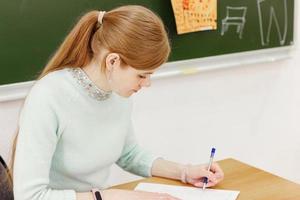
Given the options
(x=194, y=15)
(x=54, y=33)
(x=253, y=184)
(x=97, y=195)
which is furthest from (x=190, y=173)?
(x=194, y=15)

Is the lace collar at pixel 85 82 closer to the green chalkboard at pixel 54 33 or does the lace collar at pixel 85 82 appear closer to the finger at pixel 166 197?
the finger at pixel 166 197

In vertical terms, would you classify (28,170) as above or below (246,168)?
above

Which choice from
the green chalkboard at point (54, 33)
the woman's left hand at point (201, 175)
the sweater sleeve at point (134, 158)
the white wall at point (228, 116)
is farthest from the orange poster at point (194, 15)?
the woman's left hand at point (201, 175)

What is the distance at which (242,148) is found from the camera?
2.89 meters

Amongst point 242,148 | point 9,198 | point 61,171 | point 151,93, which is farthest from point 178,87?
point 9,198

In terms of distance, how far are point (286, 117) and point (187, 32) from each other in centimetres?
98

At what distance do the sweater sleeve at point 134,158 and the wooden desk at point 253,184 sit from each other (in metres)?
0.06

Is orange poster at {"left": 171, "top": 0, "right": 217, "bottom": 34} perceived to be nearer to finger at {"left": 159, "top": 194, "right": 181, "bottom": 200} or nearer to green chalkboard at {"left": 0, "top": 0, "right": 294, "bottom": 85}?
green chalkboard at {"left": 0, "top": 0, "right": 294, "bottom": 85}

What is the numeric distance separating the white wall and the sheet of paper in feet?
2.60

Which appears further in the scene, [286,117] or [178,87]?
[286,117]

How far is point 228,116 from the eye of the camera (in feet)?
9.15

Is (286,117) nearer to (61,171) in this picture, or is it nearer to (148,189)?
(148,189)

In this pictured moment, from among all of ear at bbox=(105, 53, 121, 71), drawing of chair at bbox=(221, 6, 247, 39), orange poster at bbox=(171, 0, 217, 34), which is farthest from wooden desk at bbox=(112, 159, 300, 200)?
drawing of chair at bbox=(221, 6, 247, 39)

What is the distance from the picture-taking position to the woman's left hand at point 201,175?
168cm
